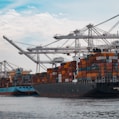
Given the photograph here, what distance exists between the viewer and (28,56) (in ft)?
364

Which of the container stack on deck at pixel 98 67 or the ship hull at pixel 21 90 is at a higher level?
the container stack on deck at pixel 98 67

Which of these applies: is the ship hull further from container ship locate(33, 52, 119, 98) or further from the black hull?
container ship locate(33, 52, 119, 98)

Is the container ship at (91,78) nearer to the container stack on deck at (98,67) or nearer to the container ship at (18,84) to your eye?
the container stack on deck at (98,67)

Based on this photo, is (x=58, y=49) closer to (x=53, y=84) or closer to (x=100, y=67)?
(x=53, y=84)

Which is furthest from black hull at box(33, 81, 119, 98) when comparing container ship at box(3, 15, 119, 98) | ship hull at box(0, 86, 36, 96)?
ship hull at box(0, 86, 36, 96)

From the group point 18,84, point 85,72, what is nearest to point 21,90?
point 18,84

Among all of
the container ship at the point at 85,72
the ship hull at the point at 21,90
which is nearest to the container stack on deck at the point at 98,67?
the container ship at the point at 85,72

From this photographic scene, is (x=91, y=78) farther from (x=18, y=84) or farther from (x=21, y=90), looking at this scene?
(x=18, y=84)

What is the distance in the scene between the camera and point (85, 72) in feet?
274

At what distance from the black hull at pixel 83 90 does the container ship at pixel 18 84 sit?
34.3 m

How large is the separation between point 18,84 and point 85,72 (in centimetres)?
5584

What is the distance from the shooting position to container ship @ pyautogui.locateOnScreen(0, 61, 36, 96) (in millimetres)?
132125

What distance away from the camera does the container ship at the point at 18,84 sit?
433ft

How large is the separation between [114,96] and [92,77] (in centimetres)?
519
